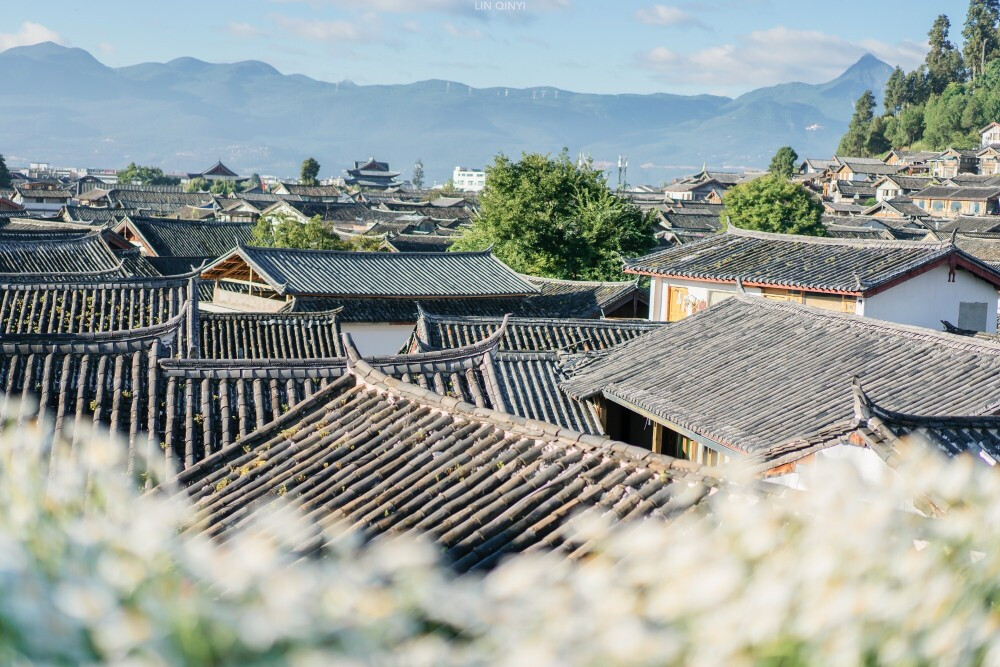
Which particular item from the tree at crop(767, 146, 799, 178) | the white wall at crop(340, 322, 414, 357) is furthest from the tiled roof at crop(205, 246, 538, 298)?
the tree at crop(767, 146, 799, 178)

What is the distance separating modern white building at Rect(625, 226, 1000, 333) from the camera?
19.1 m

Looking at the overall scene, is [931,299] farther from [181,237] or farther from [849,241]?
[181,237]

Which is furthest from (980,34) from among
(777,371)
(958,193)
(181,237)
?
(777,371)

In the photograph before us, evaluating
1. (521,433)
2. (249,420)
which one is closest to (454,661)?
(521,433)

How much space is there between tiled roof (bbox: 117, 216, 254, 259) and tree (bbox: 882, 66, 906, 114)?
8482cm

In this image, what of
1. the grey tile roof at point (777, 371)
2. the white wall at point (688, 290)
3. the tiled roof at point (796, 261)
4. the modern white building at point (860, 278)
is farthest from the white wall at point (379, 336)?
the grey tile roof at point (777, 371)

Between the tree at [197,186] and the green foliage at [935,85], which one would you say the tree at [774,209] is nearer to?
the green foliage at [935,85]

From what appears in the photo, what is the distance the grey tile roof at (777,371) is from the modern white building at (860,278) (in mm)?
2797

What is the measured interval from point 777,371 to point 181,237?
123 ft

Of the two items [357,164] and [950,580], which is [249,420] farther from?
[357,164]

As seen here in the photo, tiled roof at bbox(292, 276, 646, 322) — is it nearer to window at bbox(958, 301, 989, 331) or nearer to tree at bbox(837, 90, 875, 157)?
window at bbox(958, 301, 989, 331)

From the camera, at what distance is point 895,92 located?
107625 mm

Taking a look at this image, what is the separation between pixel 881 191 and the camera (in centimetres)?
8256

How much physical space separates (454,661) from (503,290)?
26848mm
